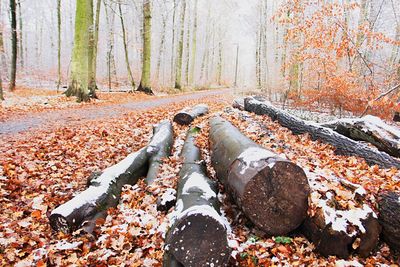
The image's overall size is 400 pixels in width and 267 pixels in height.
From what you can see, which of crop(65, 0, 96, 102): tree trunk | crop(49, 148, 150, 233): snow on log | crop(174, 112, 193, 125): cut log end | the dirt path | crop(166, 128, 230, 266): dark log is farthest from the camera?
crop(65, 0, 96, 102): tree trunk

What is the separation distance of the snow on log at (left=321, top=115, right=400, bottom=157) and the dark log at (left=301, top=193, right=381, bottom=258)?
3525 mm

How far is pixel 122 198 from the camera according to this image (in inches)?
181

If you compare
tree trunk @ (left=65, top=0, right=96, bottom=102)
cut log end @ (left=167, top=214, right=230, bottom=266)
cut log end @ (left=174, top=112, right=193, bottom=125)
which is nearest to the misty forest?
cut log end @ (left=167, top=214, right=230, bottom=266)

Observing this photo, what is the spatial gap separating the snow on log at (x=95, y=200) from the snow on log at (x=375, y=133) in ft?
17.4

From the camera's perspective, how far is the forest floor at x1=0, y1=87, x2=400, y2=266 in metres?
3.31

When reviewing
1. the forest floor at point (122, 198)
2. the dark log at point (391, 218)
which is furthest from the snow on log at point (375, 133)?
the dark log at point (391, 218)

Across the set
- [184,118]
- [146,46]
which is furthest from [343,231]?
[146,46]

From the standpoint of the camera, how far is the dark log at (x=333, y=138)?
552cm

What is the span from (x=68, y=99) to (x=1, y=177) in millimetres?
9488

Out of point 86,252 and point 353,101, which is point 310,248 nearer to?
point 86,252

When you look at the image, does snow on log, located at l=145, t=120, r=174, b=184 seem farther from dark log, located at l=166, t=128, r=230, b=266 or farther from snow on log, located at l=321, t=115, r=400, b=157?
snow on log, located at l=321, t=115, r=400, b=157

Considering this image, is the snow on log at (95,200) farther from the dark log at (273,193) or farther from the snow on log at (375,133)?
the snow on log at (375,133)

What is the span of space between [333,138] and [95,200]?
5.42m

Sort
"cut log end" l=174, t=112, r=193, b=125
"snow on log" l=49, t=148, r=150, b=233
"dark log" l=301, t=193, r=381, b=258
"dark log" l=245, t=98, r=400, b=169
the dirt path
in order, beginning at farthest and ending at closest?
"cut log end" l=174, t=112, r=193, b=125
the dirt path
"dark log" l=245, t=98, r=400, b=169
"snow on log" l=49, t=148, r=150, b=233
"dark log" l=301, t=193, r=381, b=258
